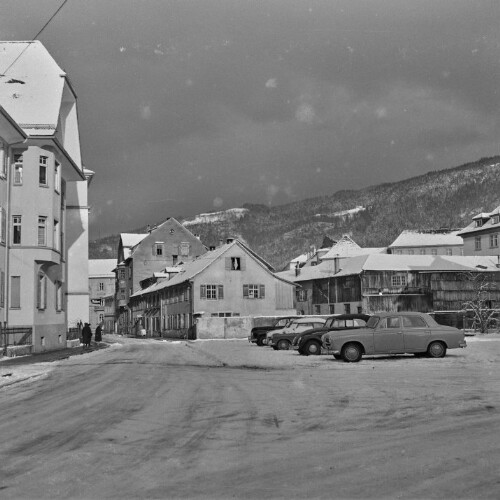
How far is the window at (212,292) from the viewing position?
65.8 m

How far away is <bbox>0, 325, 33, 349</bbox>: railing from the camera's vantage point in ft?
105

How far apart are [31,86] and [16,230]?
10.4m

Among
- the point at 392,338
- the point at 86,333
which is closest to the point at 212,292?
the point at 86,333

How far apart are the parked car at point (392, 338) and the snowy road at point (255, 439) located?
6541 mm

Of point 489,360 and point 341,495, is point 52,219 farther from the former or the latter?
point 341,495

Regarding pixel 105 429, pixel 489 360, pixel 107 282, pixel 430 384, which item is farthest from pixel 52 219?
pixel 107 282

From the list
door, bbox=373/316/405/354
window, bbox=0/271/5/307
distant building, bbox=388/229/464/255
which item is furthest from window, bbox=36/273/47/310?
distant building, bbox=388/229/464/255

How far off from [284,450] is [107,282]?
154m

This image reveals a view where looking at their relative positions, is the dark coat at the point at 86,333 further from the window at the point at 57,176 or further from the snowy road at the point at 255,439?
the snowy road at the point at 255,439

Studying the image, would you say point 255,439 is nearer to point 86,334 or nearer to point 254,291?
point 86,334

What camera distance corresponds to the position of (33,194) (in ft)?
117

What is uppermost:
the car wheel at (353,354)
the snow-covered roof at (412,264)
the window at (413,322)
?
the snow-covered roof at (412,264)

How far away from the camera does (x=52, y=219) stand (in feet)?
120

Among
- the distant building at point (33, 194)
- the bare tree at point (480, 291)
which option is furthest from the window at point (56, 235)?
the bare tree at point (480, 291)
